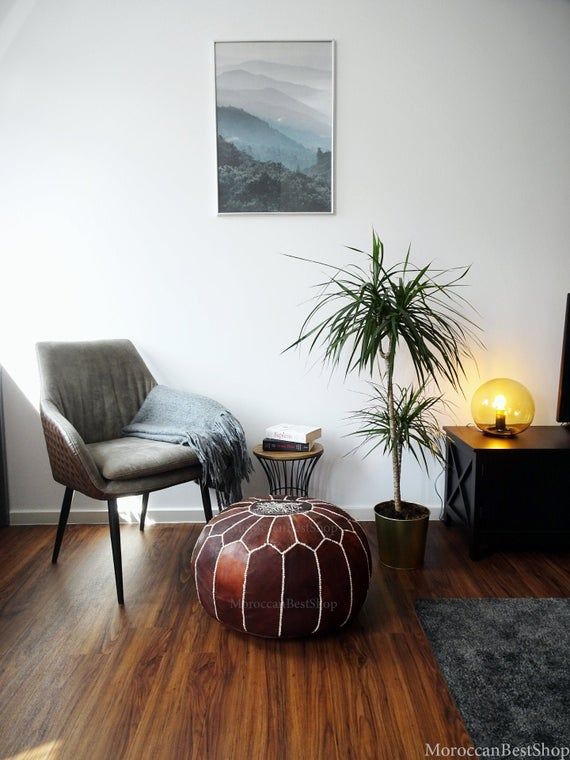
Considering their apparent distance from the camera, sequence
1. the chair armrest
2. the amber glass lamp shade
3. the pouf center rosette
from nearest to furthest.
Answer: the pouf center rosette, the chair armrest, the amber glass lamp shade

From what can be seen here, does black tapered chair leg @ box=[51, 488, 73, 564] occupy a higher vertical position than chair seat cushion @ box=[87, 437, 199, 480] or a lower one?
lower

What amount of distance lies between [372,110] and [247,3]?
753 mm

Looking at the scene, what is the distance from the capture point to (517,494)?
7.91 feet

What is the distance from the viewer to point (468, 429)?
272 cm

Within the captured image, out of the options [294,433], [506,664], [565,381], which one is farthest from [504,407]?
[506,664]

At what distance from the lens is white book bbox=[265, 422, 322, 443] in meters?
2.51

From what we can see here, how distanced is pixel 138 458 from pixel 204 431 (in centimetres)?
31

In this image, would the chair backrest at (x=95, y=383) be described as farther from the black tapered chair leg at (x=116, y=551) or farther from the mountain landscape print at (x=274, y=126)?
the mountain landscape print at (x=274, y=126)

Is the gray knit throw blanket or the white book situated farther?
the white book

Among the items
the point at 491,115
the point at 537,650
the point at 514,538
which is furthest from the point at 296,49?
the point at 537,650

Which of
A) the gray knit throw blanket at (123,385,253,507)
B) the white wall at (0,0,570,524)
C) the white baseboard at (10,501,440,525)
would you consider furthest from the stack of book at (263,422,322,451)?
the white baseboard at (10,501,440,525)

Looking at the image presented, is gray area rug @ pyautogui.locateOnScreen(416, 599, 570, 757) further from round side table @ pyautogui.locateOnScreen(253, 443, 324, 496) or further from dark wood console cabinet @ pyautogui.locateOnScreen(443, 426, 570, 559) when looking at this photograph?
round side table @ pyautogui.locateOnScreen(253, 443, 324, 496)

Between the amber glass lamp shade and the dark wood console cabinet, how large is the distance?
101 millimetres

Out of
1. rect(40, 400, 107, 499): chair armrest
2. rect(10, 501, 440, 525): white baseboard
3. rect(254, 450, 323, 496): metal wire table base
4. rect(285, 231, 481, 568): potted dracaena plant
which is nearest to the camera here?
rect(40, 400, 107, 499): chair armrest
